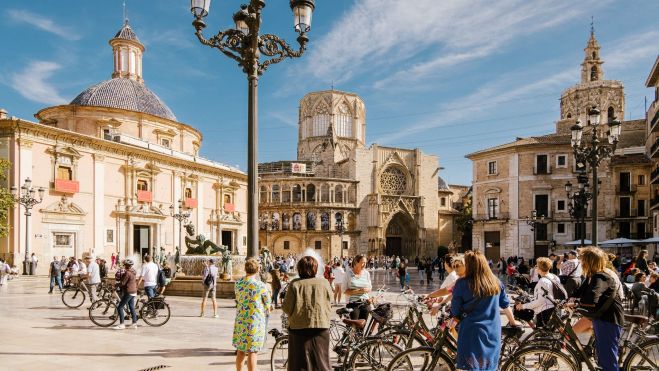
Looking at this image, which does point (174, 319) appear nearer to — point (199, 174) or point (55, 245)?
point (55, 245)

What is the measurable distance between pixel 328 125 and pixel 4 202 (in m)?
41.8

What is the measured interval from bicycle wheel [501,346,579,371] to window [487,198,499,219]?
3944 centimetres

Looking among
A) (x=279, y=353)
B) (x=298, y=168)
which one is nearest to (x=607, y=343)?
(x=279, y=353)

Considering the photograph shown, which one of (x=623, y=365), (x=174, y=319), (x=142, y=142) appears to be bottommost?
(x=174, y=319)

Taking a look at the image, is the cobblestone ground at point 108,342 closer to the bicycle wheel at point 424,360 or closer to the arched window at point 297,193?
the bicycle wheel at point 424,360

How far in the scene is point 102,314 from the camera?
11.5 m

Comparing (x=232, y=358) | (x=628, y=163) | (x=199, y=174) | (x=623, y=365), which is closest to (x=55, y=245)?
(x=199, y=174)

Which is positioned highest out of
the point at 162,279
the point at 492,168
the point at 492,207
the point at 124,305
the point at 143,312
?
the point at 492,168

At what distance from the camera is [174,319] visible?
1204cm

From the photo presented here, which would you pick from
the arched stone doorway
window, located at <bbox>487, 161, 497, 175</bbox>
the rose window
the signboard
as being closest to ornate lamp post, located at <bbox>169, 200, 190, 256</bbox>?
the signboard

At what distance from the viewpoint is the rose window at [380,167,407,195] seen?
56.6 metres

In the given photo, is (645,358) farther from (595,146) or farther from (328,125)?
(328,125)

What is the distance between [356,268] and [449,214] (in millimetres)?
56187

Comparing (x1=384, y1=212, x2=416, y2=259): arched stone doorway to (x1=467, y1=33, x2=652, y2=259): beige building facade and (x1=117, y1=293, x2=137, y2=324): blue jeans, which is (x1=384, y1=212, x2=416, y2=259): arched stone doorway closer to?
(x1=467, y1=33, x2=652, y2=259): beige building facade
